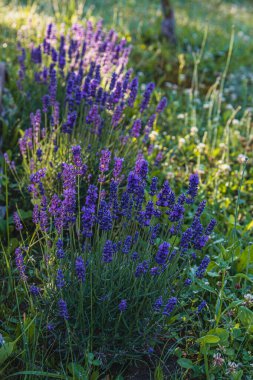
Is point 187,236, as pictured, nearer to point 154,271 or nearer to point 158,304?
point 154,271

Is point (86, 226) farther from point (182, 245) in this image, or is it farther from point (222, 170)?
point (222, 170)

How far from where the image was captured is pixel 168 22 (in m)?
6.28

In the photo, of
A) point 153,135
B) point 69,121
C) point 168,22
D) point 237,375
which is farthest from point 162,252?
point 168,22

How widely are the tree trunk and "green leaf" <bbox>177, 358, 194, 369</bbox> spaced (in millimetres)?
4983

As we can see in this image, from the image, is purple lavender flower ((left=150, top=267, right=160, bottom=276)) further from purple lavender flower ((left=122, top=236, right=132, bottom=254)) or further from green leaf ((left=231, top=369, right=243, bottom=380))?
green leaf ((left=231, top=369, right=243, bottom=380))

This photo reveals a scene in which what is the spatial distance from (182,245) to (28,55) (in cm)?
336

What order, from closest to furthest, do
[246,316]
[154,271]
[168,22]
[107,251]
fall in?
[107,251], [154,271], [246,316], [168,22]

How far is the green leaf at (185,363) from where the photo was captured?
2141 mm

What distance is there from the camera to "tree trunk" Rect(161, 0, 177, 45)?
20.4 ft

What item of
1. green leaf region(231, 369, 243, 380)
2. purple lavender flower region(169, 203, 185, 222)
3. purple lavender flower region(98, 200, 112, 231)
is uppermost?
purple lavender flower region(169, 203, 185, 222)

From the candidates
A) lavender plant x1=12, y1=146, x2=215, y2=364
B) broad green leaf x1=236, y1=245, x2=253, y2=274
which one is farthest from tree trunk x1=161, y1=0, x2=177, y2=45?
lavender plant x1=12, y1=146, x2=215, y2=364

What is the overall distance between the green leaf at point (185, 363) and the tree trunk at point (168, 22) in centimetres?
498

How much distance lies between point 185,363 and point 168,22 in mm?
5058

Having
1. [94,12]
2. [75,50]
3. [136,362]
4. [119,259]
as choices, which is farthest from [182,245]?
[94,12]
